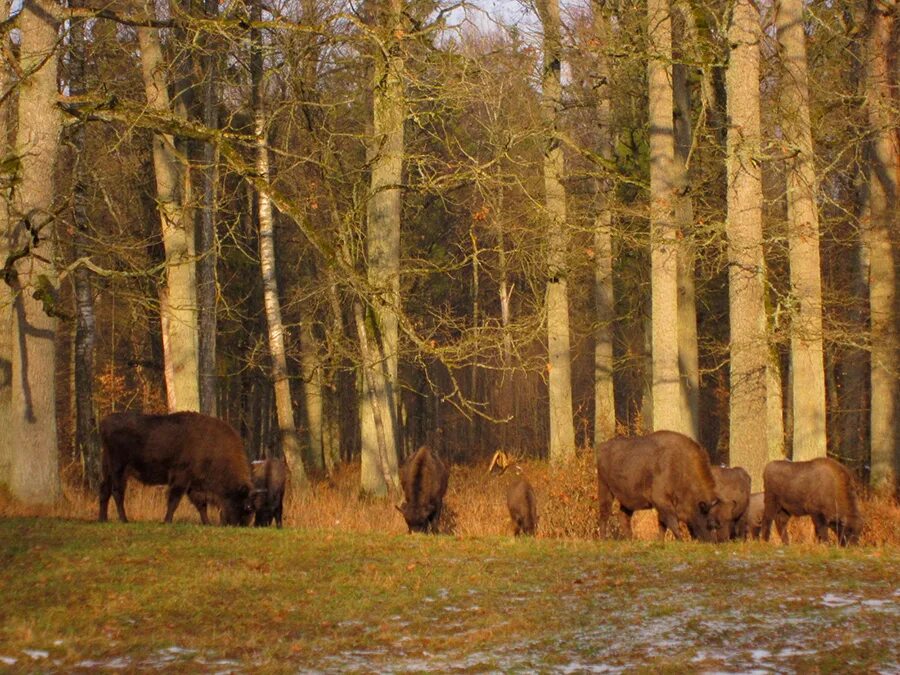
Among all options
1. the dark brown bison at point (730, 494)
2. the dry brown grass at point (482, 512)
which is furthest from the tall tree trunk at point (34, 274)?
the dark brown bison at point (730, 494)

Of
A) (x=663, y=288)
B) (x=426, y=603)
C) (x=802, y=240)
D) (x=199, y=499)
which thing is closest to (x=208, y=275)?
(x=199, y=499)

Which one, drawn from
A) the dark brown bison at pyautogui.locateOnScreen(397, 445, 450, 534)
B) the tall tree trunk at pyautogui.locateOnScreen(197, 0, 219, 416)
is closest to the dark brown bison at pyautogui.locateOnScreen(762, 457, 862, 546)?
the dark brown bison at pyautogui.locateOnScreen(397, 445, 450, 534)

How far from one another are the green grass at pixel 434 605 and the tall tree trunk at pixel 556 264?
1217 cm

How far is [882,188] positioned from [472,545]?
16925 mm

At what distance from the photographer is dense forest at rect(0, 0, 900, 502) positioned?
56.1 feet

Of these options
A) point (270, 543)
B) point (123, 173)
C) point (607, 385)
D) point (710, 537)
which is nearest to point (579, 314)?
point (607, 385)

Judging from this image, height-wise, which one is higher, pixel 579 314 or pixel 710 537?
pixel 579 314

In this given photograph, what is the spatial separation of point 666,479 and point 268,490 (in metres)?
6.82

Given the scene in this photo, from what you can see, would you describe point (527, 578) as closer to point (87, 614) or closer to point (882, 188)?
point (87, 614)

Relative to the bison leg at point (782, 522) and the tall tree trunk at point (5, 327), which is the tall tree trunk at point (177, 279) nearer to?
the tall tree trunk at point (5, 327)

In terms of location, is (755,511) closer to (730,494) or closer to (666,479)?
(730,494)

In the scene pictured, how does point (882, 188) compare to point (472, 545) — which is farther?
point (882, 188)

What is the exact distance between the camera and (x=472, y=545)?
13.5 m

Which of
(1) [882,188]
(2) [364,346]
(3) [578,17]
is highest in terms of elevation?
(3) [578,17]
